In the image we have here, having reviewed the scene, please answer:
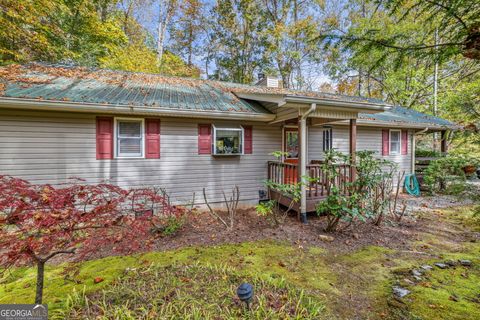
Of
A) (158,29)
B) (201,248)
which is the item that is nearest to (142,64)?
(158,29)

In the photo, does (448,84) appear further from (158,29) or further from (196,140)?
(158,29)

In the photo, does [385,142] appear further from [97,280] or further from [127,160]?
[97,280]

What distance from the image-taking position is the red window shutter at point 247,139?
678 cm

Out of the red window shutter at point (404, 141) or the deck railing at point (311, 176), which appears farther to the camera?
the red window shutter at point (404, 141)

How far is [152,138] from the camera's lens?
230 inches

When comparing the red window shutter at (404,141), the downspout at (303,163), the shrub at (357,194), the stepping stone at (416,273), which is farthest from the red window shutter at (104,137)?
the red window shutter at (404,141)

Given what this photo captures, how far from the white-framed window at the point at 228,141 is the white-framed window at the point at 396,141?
7010 millimetres

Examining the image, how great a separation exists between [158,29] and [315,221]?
55.5 feet

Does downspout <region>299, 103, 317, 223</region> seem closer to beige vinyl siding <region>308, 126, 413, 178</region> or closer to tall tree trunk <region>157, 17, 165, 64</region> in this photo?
beige vinyl siding <region>308, 126, 413, 178</region>

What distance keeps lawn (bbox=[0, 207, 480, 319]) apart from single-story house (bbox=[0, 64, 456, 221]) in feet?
6.95

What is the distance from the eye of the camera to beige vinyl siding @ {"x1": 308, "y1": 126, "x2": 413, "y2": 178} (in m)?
8.14

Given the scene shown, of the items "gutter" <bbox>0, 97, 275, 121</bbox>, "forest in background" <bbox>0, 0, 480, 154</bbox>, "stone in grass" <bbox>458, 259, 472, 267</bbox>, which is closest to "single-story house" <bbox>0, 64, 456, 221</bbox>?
"gutter" <bbox>0, 97, 275, 121</bbox>

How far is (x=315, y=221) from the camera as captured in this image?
5.74 meters

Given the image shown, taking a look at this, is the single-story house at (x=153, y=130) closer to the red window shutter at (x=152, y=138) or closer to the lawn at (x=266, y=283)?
the red window shutter at (x=152, y=138)
